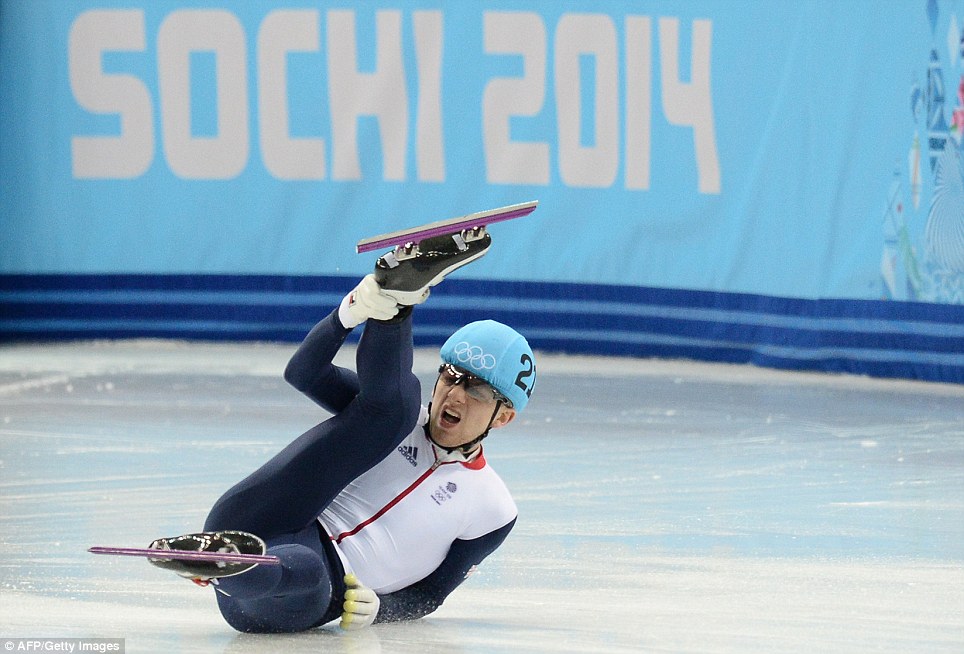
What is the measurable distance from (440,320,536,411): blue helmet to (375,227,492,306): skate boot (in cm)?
30

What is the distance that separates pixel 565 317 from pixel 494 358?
4761mm

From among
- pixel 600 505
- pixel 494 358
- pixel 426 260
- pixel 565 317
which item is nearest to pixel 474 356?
pixel 494 358

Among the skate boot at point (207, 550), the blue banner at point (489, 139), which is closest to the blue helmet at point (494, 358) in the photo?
the skate boot at point (207, 550)

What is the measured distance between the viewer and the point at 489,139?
7719mm

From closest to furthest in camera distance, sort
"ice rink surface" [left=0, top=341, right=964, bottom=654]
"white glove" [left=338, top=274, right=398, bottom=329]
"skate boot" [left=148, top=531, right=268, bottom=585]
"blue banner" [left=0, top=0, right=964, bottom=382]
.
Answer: "skate boot" [left=148, top=531, right=268, bottom=585] → "white glove" [left=338, top=274, right=398, bottom=329] → "ice rink surface" [left=0, top=341, right=964, bottom=654] → "blue banner" [left=0, top=0, right=964, bottom=382]

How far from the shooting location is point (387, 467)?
3.05 meters

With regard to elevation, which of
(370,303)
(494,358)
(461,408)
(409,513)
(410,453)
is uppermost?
(370,303)

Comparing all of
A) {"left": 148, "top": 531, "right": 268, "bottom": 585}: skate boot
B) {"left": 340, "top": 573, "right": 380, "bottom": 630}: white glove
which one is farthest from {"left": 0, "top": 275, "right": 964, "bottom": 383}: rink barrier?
{"left": 148, "top": 531, "right": 268, "bottom": 585}: skate boot

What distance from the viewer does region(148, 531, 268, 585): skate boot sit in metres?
2.59

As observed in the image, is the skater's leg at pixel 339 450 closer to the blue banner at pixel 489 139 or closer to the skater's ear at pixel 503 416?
the skater's ear at pixel 503 416

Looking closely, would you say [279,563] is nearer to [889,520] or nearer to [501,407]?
[501,407]

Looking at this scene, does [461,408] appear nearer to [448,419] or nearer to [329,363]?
[448,419]

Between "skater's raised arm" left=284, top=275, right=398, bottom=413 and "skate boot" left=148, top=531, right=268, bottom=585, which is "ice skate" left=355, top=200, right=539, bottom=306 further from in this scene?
"skate boot" left=148, top=531, right=268, bottom=585

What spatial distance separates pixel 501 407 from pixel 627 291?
4.66m
